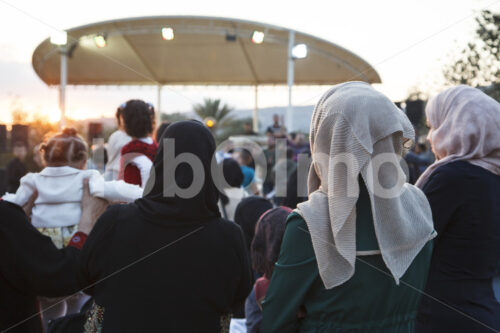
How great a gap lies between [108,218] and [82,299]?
1.89m

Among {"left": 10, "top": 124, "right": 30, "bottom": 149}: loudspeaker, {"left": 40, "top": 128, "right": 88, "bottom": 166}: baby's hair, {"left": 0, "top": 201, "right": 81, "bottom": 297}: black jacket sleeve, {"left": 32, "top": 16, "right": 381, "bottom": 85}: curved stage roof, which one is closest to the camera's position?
{"left": 0, "top": 201, "right": 81, "bottom": 297}: black jacket sleeve

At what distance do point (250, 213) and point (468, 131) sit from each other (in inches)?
78.4

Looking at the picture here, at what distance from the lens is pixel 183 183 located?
80.7 inches

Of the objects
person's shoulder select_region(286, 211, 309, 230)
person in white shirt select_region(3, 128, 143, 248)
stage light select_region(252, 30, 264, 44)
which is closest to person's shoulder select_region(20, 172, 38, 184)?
person in white shirt select_region(3, 128, 143, 248)

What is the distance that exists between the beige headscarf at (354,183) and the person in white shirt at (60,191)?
5.88ft

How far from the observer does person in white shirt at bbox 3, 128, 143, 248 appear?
3.11 metres

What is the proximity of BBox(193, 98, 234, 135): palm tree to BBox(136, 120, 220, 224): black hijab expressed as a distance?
A: 124ft

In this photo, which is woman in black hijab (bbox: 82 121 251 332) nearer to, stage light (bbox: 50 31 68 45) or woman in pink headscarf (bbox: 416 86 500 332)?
woman in pink headscarf (bbox: 416 86 500 332)

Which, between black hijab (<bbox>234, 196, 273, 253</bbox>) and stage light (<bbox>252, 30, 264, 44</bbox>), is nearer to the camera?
black hijab (<bbox>234, 196, 273, 253</bbox>)

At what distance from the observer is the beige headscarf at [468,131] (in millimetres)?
2482

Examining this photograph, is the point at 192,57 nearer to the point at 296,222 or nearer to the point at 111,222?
the point at 111,222

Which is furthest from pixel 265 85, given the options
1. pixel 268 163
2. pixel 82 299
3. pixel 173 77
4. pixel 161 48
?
pixel 82 299

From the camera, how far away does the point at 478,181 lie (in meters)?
2.37

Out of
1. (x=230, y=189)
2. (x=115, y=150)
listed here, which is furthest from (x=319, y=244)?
(x=230, y=189)
